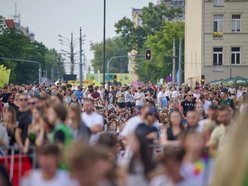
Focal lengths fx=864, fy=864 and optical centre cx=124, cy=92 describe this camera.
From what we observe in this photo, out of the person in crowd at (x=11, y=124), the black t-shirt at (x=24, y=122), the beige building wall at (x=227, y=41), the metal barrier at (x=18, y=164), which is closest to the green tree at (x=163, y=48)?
the beige building wall at (x=227, y=41)

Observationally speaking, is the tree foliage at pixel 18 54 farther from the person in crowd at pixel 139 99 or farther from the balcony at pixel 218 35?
the person in crowd at pixel 139 99

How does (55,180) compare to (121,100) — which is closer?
(55,180)

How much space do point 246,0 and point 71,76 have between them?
21.6 meters

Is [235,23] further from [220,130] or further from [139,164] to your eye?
[139,164]

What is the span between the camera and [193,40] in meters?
88.8

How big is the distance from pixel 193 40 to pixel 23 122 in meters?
75.0

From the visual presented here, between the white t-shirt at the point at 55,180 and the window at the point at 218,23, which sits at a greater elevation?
the window at the point at 218,23

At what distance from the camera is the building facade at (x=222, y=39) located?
8056 centimetres

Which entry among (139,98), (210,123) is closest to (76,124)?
(210,123)

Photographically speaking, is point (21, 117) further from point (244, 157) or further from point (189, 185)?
point (244, 157)

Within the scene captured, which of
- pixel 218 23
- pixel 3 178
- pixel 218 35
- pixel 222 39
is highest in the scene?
pixel 218 23

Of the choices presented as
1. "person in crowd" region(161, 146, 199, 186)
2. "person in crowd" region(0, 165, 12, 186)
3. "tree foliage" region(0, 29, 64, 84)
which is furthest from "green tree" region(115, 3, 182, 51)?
"person in crowd" region(161, 146, 199, 186)

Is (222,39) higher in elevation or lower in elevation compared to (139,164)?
higher

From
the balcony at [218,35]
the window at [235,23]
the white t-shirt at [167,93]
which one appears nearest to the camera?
the white t-shirt at [167,93]
